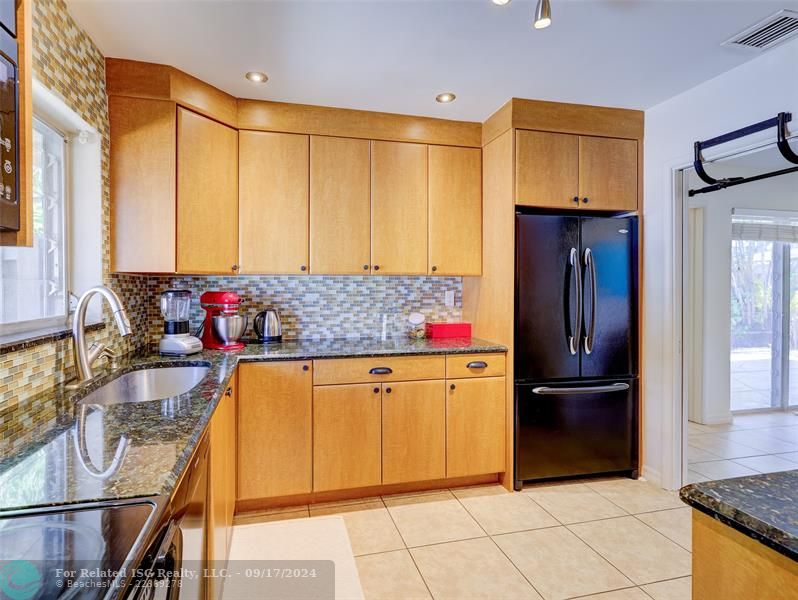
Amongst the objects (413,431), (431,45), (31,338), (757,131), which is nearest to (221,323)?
(31,338)

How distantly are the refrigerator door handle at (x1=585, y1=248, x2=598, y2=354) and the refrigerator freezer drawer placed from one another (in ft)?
0.90

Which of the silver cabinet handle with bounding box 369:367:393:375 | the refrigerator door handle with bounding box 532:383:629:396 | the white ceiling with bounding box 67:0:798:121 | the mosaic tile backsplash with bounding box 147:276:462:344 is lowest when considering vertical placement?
the refrigerator door handle with bounding box 532:383:629:396

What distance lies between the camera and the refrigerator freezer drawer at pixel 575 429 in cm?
284

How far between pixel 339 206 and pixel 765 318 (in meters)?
4.70

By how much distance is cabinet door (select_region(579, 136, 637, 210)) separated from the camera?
292 cm

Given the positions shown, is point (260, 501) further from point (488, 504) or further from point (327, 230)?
point (327, 230)

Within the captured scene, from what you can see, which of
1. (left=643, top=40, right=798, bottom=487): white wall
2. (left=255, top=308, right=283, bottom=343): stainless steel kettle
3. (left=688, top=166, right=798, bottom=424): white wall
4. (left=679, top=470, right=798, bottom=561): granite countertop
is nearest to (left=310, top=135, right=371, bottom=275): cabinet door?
(left=255, top=308, right=283, bottom=343): stainless steel kettle

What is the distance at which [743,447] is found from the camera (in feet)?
12.0

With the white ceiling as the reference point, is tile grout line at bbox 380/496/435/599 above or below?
below

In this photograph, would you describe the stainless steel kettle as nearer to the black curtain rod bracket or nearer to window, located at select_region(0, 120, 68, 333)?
window, located at select_region(0, 120, 68, 333)

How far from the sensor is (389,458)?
2.73m

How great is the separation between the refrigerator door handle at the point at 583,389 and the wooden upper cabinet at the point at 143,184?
2284 mm

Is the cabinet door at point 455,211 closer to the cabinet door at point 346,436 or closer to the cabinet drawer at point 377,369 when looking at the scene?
the cabinet drawer at point 377,369

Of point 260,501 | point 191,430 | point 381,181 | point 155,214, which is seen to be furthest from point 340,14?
point 260,501
